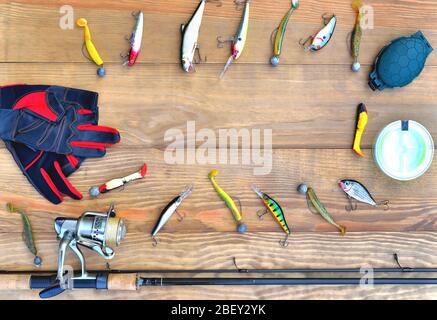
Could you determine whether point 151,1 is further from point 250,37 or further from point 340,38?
point 340,38

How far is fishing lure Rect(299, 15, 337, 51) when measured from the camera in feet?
3.93

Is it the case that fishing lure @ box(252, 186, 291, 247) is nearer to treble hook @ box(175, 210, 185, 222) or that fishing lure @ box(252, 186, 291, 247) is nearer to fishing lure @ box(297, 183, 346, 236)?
fishing lure @ box(297, 183, 346, 236)

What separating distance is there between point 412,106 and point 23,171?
1.17 metres

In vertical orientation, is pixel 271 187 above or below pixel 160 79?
below

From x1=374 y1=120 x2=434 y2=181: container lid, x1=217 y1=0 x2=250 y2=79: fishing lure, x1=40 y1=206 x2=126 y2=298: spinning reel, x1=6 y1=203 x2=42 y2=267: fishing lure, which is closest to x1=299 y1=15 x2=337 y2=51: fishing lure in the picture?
x1=217 y1=0 x2=250 y2=79: fishing lure

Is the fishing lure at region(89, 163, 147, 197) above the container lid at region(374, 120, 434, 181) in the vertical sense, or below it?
below

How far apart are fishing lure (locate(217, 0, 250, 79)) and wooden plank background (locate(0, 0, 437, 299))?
0.08ft

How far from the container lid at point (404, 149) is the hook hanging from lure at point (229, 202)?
→ 435 mm

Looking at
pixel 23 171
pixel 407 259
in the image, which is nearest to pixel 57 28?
pixel 23 171

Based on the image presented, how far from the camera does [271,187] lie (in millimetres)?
1211

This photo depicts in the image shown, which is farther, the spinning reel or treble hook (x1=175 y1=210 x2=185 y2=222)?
treble hook (x1=175 y1=210 x2=185 y2=222)

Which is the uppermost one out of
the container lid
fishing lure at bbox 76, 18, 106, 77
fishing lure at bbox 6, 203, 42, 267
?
fishing lure at bbox 76, 18, 106, 77

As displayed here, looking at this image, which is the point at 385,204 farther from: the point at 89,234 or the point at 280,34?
the point at 89,234

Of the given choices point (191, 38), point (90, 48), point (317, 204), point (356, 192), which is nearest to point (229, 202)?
point (317, 204)
